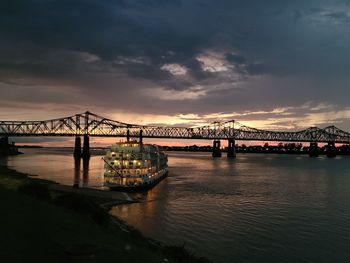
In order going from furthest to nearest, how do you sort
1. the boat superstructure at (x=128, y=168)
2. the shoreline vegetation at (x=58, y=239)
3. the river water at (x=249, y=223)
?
the boat superstructure at (x=128, y=168) → the river water at (x=249, y=223) → the shoreline vegetation at (x=58, y=239)

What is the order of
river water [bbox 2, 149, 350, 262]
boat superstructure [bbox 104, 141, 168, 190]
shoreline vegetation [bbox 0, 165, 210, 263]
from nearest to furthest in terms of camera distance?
shoreline vegetation [bbox 0, 165, 210, 263] → river water [bbox 2, 149, 350, 262] → boat superstructure [bbox 104, 141, 168, 190]

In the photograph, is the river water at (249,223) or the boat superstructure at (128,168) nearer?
the river water at (249,223)

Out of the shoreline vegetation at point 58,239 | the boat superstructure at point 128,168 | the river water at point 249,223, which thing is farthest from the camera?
the boat superstructure at point 128,168

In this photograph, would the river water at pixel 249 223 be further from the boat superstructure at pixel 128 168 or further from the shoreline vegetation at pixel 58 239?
the shoreline vegetation at pixel 58 239

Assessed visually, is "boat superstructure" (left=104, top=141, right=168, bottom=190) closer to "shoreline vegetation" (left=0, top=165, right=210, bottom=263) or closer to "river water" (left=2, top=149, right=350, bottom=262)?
"river water" (left=2, top=149, right=350, bottom=262)

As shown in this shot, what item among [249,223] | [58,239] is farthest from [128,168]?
[58,239]

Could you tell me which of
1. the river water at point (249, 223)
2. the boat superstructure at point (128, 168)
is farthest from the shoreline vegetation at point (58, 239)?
the boat superstructure at point (128, 168)

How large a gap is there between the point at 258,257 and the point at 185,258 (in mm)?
10135

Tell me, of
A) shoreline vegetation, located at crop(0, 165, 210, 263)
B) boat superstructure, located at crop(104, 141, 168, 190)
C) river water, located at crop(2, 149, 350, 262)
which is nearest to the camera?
shoreline vegetation, located at crop(0, 165, 210, 263)

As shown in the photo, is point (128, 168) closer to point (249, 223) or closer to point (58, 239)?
point (249, 223)

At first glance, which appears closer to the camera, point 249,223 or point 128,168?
point 249,223

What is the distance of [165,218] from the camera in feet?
149

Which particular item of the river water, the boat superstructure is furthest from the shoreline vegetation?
the boat superstructure

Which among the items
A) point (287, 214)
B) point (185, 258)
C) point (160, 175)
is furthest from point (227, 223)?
point (160, 175)
